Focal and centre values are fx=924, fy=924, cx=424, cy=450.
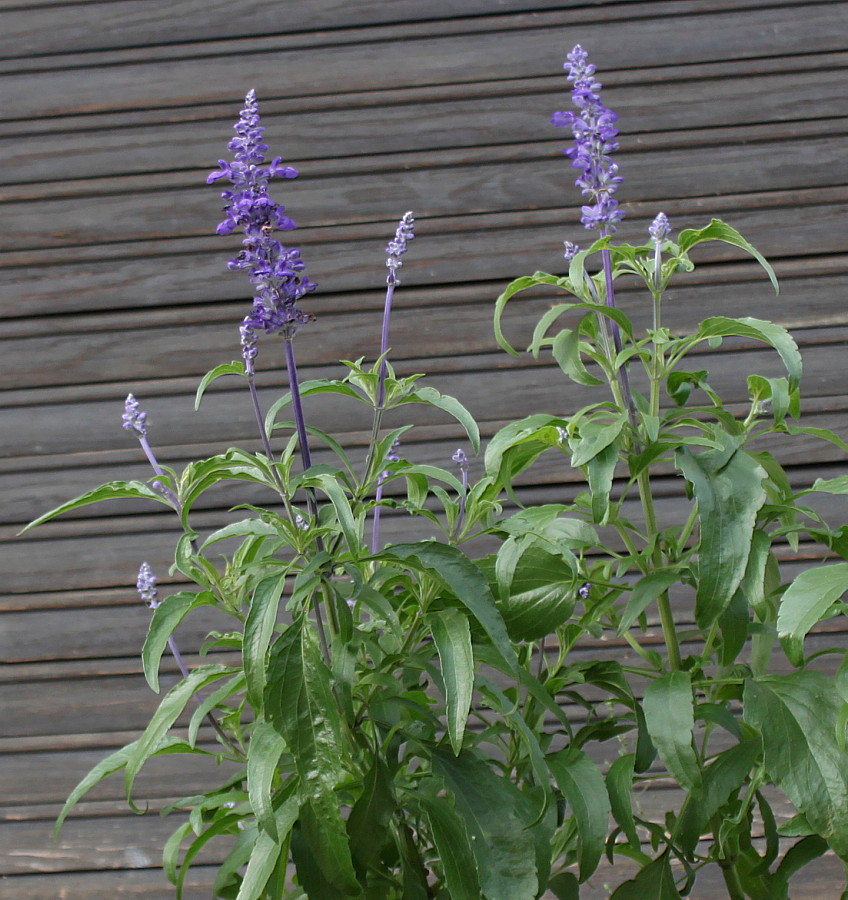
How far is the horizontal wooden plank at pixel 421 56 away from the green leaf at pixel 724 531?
181cm

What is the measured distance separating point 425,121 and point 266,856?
6.75 feet

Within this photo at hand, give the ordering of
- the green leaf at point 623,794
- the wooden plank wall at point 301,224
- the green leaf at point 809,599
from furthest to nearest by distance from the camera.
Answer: the wooden plank wall at point 301,224 → the green leaf at point 623,794 → the green leaf at point 809,599

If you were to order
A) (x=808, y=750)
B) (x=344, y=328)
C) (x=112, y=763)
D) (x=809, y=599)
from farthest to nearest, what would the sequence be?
(x=344, y=328), (x=112, y=763), (x=808, y=750), (x=809, y=599)

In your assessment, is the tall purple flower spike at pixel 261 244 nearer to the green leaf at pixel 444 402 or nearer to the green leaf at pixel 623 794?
the green leaf at pixel 444 402

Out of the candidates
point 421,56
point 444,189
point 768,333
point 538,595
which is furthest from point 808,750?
point 421,56

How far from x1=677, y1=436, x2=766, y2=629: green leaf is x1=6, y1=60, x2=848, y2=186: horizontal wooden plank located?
169 cm

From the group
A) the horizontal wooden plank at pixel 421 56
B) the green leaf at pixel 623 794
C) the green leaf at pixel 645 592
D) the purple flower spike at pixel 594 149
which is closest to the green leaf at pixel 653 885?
the green leaf at pixel 623 794

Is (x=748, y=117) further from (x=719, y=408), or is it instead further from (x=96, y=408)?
(x=96, y=408)

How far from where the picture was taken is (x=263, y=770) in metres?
1.11

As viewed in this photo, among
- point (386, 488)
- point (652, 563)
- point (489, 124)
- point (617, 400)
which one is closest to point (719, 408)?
point (617, 400)

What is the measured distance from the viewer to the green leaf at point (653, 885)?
1.32m

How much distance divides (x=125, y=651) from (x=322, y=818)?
1.63 m

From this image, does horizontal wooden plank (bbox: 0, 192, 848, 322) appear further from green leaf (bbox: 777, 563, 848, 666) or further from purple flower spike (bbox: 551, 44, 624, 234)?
green leaf (bbox: 777, 563, 848, 666)

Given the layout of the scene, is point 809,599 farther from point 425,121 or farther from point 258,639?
point 425,121
